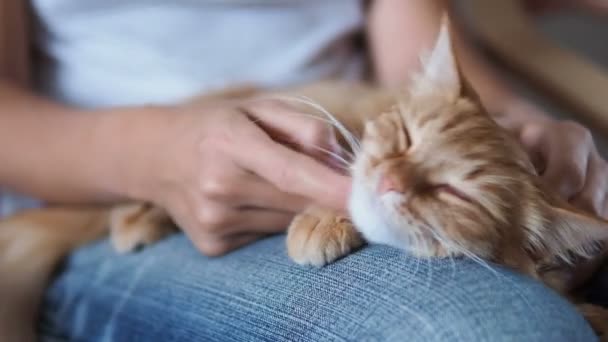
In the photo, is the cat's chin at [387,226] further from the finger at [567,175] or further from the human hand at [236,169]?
the finger at [567,175]

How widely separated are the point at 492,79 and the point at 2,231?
806 mm

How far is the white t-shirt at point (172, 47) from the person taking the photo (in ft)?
3.70

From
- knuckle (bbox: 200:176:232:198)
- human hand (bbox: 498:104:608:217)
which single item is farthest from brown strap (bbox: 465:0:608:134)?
knuckle (bbox: 200:176:232:198)

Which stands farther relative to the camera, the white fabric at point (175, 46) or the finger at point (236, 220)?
the white fabric at point (175, 46)

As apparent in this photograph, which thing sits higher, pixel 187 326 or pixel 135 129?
pixel 135 129

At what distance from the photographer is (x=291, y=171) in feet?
2.58

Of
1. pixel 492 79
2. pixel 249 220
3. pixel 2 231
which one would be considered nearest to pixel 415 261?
pixel 249 220

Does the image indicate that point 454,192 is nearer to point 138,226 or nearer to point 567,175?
point 567,175

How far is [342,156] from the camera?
0.86m

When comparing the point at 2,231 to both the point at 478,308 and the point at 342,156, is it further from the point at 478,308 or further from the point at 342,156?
the point at 478,308

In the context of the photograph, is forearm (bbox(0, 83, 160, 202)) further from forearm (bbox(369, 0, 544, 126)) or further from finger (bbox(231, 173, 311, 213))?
forearm (bbox(369, 0, 544, 126))

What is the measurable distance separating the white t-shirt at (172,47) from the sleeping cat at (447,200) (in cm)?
31

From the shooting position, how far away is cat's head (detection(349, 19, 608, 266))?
747mm

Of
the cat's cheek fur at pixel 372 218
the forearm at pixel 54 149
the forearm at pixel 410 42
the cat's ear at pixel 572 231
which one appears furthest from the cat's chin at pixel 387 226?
the forearm at pixel 410 42
